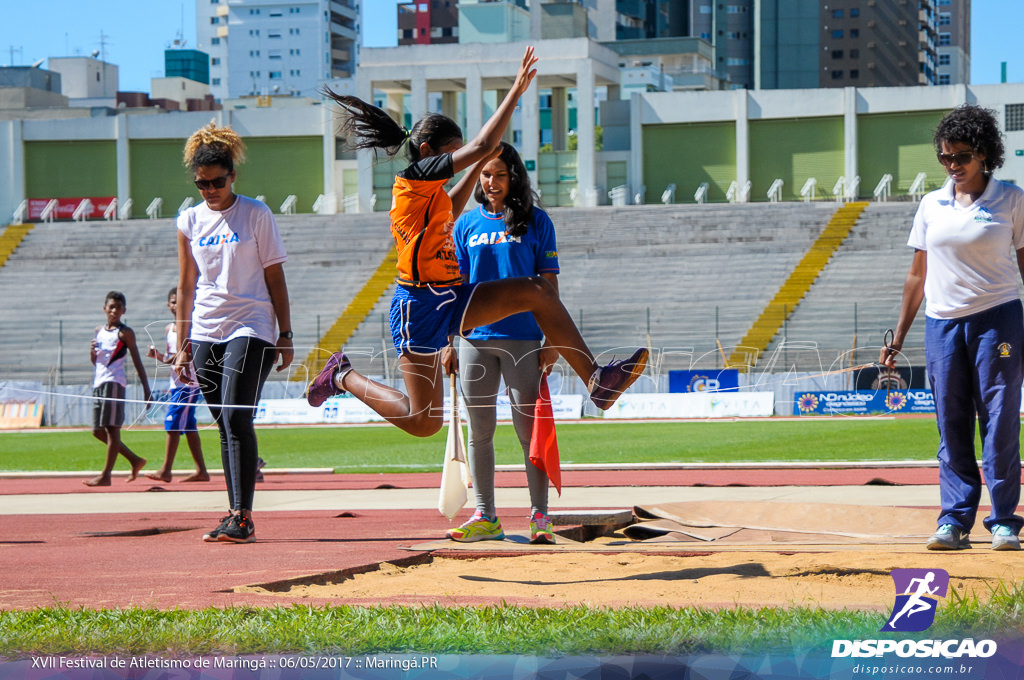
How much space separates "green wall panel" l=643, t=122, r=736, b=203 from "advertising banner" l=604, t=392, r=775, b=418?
95.1ft

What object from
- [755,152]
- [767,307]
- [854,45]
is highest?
[854,45]

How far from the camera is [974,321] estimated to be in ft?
21.0

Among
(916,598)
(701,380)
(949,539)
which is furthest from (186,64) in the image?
(916,598)

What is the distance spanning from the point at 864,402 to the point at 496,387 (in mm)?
21996

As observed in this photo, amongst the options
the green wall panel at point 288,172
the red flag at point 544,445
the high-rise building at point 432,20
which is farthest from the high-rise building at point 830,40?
the red flag at point 544,445

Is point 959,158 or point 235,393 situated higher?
point 959,158

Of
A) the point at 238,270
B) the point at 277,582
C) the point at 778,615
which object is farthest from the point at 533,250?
the point at 778,615

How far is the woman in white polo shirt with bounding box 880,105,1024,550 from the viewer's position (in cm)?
628

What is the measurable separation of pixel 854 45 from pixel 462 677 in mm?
131245

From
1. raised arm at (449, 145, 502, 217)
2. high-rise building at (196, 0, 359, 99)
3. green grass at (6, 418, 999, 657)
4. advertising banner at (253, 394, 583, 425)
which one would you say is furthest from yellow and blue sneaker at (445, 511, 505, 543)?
high-rise building at (196, 0, 359, 99)

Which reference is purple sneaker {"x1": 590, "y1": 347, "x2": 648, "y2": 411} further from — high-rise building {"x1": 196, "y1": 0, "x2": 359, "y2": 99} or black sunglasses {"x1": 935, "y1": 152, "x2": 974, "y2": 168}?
high-rise building {"x1": 196, "y1": 0, "x2": 359, "y2": 99}

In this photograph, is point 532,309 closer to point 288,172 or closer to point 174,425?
point 174,425

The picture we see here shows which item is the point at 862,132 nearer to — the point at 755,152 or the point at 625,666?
the point at 755,152

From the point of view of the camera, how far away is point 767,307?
36344 mm
